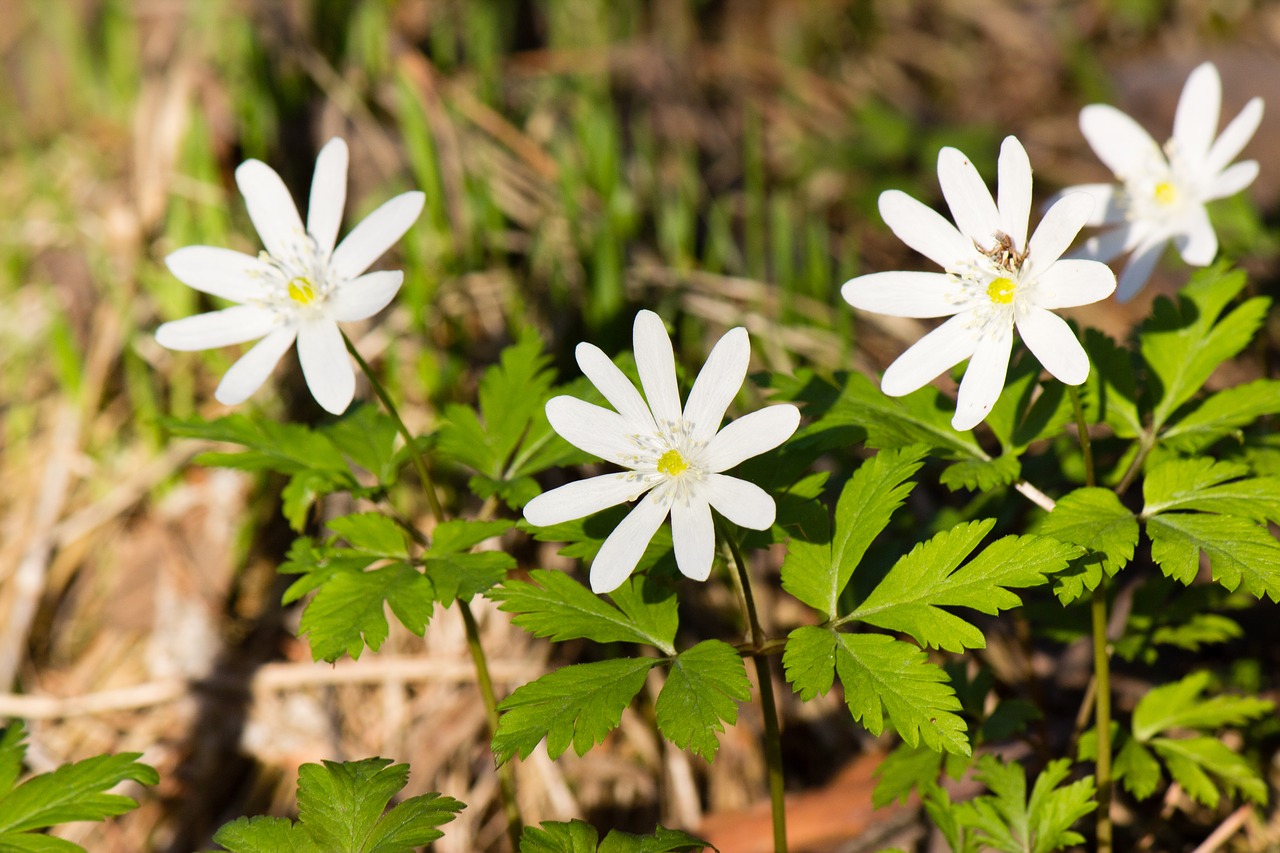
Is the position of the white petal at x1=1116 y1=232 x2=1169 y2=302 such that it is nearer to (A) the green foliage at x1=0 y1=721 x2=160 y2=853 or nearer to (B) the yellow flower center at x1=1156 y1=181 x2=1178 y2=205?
(B) the yellow flower center at x1=1156 y1=181 x2=1178 y2=205

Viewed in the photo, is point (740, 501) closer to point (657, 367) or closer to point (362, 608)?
point (657, 367)

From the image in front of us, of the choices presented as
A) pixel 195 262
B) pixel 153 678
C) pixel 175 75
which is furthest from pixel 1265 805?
pixel 175 75

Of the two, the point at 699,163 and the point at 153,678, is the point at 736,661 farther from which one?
the point at 699,163

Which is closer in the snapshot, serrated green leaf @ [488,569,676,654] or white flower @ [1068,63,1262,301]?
serrated green leaf @ [488,569,676,654]

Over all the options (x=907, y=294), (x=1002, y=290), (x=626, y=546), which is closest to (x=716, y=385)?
(x=626, y=546)

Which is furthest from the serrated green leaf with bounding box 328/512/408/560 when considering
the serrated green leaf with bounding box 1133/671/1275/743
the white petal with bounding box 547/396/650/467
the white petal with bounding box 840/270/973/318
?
the serrated green leaf with bounding box 1133/671/1275/743

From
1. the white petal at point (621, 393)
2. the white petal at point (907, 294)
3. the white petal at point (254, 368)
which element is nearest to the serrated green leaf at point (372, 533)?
the white petal at point (254, 368)
